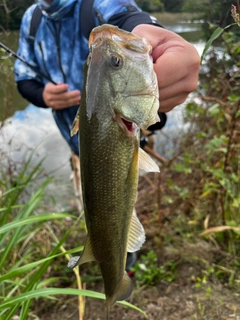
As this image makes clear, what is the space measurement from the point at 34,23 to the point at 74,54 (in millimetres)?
393

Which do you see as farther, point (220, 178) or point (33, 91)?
point (33, 91)

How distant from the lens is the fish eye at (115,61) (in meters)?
0.80

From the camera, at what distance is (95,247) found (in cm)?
95

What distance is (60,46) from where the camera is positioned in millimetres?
2152

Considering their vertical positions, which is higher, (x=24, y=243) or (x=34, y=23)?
(x=34, y=23)

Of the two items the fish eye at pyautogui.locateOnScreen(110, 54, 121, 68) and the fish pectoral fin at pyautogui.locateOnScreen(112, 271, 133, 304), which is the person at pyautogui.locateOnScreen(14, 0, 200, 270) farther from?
the fish pectoral fin at pyautogui.locateOnScreen(112, 271, 133, 304)

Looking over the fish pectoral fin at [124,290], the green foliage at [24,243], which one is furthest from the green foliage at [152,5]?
the fish pectoral fin at [124,290]

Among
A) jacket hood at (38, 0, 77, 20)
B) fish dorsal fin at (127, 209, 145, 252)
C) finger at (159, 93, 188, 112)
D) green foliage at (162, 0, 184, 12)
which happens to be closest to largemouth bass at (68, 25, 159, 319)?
fish dorsal fin at (127, 209, 145, 252)

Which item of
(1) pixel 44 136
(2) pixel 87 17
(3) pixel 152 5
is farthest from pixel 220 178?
(1) pixel 44 136

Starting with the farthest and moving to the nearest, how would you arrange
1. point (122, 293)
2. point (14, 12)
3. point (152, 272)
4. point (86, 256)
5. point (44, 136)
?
point (44, 136), point (14, 12), point (152, 272), point (122, 293), point (86, 256)

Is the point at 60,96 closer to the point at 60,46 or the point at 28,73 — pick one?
the point at 60,46

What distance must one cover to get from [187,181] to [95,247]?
2.04m

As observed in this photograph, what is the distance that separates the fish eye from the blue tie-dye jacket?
1088 mm

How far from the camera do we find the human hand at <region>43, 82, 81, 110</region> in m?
1.97
